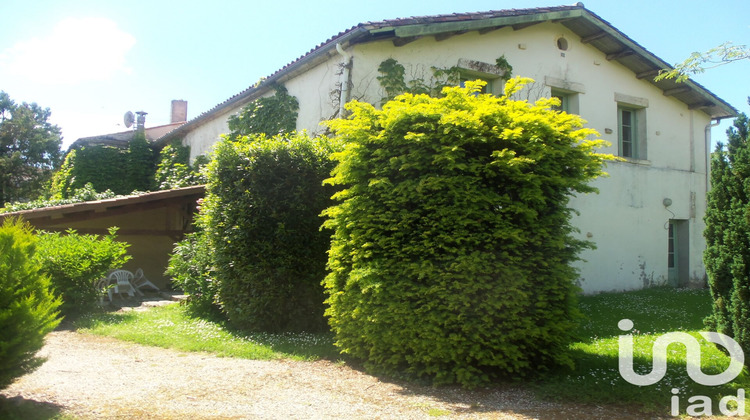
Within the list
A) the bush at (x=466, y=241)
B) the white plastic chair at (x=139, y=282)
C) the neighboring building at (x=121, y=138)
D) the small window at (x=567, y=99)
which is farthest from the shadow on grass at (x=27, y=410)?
the neighboring building at (x=121, y=138)

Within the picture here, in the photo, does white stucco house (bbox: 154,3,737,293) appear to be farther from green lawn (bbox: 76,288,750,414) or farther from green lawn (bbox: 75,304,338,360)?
green lawn (bbox: 75,304,338,360)

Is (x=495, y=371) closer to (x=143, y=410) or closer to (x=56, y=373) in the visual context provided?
(x=143, y=410)

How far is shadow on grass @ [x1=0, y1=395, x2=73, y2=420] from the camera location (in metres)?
4.16

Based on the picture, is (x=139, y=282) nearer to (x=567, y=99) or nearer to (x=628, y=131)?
(x=567, y=99)

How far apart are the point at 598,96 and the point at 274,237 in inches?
351

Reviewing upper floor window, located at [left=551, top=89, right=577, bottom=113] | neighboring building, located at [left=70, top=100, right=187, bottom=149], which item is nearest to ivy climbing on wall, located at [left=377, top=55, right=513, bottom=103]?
upper floor window, located at [left=551, top=89, right=577, bottom=113]

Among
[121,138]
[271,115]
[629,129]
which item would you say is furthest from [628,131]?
[121,138]

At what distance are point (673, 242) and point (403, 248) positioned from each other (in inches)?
448

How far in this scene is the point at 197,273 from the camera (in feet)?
31.9

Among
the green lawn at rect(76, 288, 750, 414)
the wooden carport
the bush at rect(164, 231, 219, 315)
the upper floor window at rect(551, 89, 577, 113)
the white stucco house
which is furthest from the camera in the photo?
the upper floor window at rect(551, 89, 577, 113)

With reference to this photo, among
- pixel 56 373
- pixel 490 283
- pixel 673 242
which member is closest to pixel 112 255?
pixel 56 373

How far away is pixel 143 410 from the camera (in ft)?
14.7

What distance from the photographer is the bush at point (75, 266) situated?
9.20 m

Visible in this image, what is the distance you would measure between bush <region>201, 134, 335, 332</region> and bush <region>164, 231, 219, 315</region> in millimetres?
640
